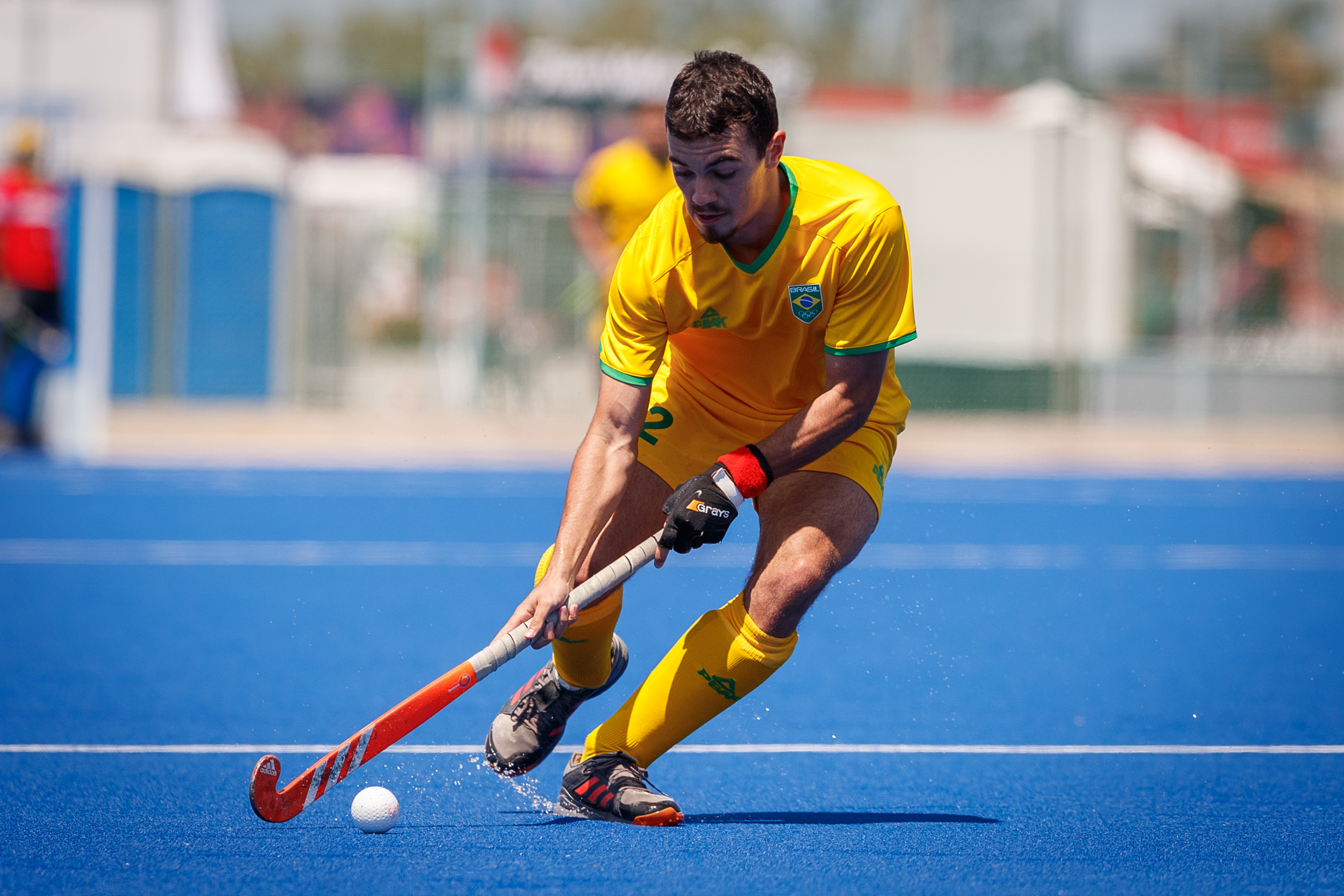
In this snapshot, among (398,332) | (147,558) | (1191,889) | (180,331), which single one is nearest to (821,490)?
(1191,889)

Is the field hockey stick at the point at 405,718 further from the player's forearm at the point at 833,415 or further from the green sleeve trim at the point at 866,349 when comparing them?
the green sleeve trim at the point at 866,349

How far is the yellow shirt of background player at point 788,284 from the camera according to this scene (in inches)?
133

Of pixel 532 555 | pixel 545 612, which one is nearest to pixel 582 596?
pixel 545 612

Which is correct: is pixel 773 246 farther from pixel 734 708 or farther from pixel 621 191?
pixel 621 191

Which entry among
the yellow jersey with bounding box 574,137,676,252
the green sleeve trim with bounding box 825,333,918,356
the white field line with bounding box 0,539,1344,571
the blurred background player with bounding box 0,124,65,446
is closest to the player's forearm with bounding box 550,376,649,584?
the green sleeve trim with bounding box 825,333,918,356

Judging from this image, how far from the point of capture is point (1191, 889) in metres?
2.94

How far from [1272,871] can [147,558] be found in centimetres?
591

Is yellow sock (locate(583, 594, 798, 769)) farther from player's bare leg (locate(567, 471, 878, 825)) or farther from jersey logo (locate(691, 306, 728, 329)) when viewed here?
jersey logo (locate(691, 306, 728, 329))

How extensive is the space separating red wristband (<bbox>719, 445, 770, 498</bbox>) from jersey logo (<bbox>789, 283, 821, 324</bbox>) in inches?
12.4

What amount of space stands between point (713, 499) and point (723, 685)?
0.41 m

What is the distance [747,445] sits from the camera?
Answer: 144 inches

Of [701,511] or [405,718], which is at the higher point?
[701,511]

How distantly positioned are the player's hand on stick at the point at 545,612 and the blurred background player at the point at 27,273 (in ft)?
31.5

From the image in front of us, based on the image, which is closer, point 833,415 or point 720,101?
point 720,101
